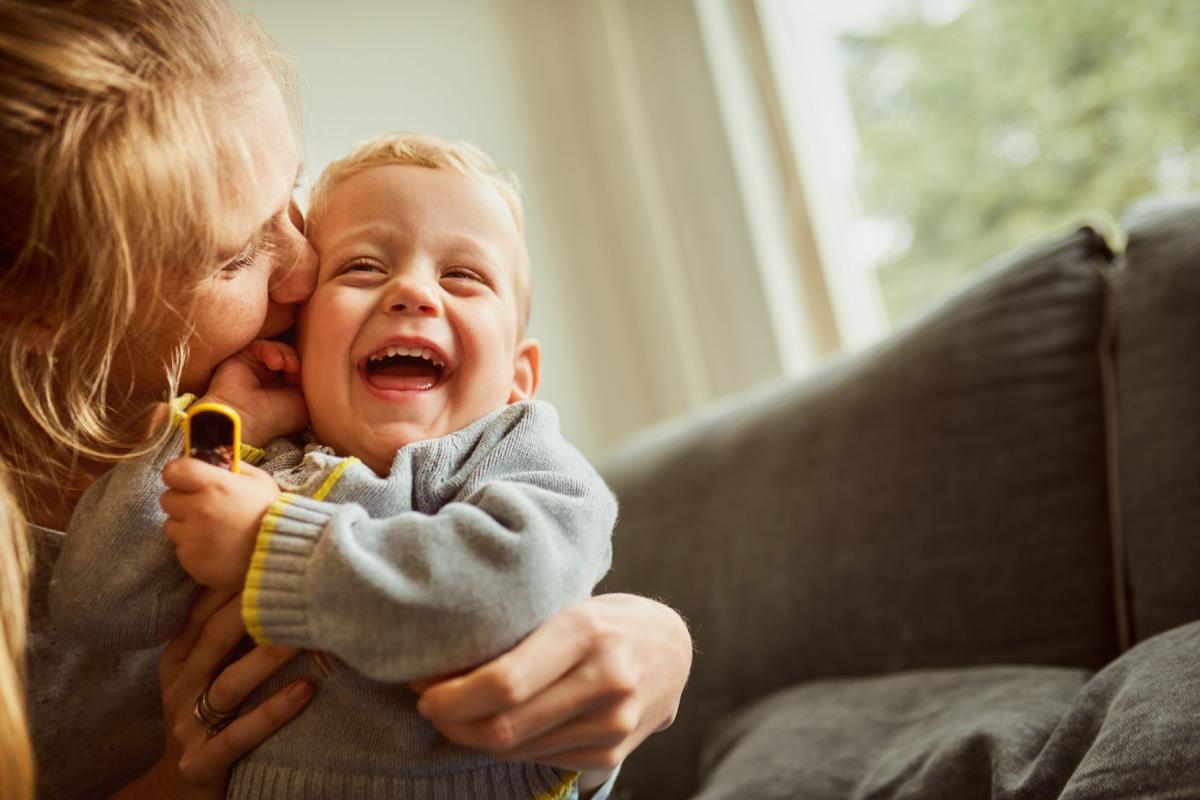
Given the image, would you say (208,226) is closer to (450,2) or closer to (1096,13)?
(1096,13)

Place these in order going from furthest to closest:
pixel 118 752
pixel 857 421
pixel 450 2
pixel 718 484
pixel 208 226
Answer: pixel 450 2 < pixel 718 484 < pixel 857 421 < pixel 118 752 < pixel 208 226

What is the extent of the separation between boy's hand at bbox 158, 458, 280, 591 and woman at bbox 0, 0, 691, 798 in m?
0.09

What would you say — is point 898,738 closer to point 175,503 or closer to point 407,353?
point 407,353

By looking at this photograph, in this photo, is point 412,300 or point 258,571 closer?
point 258,571

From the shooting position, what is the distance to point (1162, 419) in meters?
1.19

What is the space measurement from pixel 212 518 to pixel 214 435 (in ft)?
0.22

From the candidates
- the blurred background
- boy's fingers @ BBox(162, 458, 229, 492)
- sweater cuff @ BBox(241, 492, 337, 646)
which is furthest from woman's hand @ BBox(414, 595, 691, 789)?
the blurred background

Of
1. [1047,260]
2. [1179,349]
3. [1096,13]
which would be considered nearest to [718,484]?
[1047,260]

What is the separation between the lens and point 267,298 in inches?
37.5

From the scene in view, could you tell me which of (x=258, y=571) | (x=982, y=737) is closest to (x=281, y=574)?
(x=258, y=571)

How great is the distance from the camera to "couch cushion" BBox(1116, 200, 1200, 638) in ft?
3.76

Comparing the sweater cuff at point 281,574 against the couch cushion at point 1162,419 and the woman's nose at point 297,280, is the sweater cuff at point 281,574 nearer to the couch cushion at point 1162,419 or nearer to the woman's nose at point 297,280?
the woman's nose at point 297,280

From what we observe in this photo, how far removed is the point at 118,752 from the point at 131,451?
0.39 metres

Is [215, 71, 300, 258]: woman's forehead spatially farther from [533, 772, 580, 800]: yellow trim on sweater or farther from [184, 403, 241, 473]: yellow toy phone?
[533, 772, 580, 800]: yellow trim on sweater
